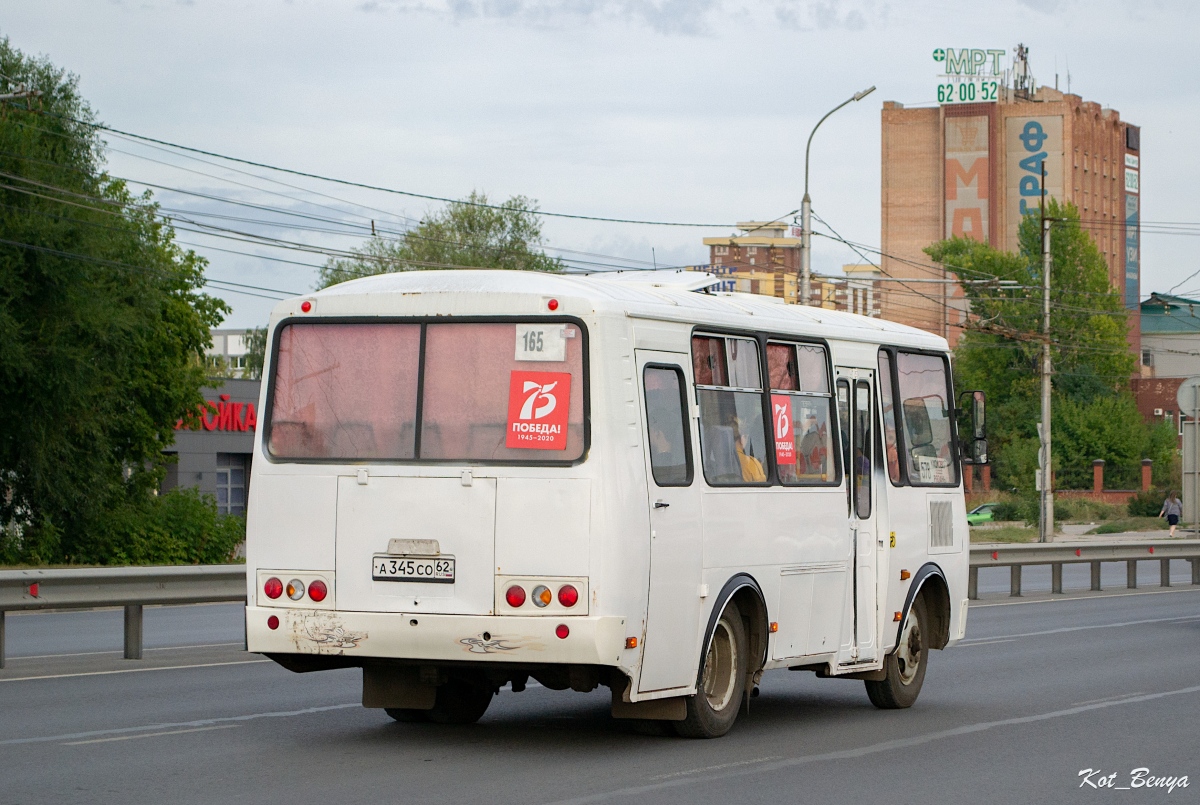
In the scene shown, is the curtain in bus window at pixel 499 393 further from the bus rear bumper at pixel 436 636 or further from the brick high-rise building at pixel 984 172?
the brick high-rise building at pixel 984 172

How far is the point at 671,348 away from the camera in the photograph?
10.5 m

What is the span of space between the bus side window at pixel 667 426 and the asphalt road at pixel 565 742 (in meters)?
1.59

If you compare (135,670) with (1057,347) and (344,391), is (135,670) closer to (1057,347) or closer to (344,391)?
(344,391)

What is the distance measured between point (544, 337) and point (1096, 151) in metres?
131

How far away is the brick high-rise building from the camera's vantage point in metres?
127

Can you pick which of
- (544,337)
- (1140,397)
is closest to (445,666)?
(544,337)

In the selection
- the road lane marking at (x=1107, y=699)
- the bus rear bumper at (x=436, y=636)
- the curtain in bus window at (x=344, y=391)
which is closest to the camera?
Result: the bus rear bumper at (x=436, y=636)

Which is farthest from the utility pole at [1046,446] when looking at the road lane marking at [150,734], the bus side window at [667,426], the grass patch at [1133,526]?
the road lane marking at [150,734]

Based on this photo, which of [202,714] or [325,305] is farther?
[202,714]

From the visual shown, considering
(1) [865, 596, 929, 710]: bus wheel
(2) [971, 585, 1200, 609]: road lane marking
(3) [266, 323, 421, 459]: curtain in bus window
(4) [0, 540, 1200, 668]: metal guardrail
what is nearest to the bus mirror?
(1) [865, 596, 929, 710]: bus wheel

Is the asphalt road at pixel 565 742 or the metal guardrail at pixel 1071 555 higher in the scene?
the metal guardrail at pixel 1071 555

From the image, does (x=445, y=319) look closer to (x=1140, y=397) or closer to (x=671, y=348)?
(x=671, y=348)

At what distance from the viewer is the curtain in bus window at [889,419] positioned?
13.1 m

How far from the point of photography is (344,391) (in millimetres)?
10289
